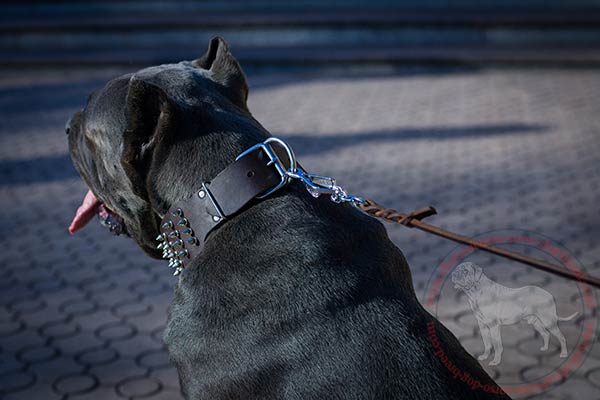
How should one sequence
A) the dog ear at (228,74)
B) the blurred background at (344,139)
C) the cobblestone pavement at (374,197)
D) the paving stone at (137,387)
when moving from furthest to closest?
the blurred background at (344,139) < the cobblestone pavement at (374,197) < the paving stone at (137,387) < the dog ear at (228,74)

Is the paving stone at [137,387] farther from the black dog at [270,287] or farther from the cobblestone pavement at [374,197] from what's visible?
the black dog at [270,287]

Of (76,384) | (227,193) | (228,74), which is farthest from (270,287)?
(76,384)

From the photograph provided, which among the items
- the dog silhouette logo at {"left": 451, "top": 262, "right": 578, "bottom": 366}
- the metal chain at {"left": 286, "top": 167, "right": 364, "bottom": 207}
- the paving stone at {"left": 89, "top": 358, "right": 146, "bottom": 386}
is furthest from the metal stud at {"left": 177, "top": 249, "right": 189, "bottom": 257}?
the paving stone at {"left": 89, "top": 358, "right": 146, "bottom": 386}

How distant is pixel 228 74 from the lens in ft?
8.44

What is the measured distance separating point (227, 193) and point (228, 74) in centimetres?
66

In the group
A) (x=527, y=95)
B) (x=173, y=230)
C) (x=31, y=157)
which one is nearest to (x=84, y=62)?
(x=31, y=157)

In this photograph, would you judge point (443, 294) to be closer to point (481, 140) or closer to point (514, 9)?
point (481, 140)

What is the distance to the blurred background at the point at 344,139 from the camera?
3.99 m

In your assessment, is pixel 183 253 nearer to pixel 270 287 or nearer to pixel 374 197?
pixel 270 287

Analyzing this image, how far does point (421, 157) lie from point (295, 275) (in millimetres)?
5759

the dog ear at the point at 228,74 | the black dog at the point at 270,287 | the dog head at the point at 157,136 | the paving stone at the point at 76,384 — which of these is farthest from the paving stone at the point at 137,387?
the dog ear at the point at 228,74

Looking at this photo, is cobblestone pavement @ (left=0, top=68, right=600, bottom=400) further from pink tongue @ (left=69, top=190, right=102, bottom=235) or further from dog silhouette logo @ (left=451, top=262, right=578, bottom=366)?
pink tongue @ (left=69, top=190, right=102, bottom=235)

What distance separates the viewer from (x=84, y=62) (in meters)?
13.4

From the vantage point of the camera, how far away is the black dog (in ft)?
6.19
